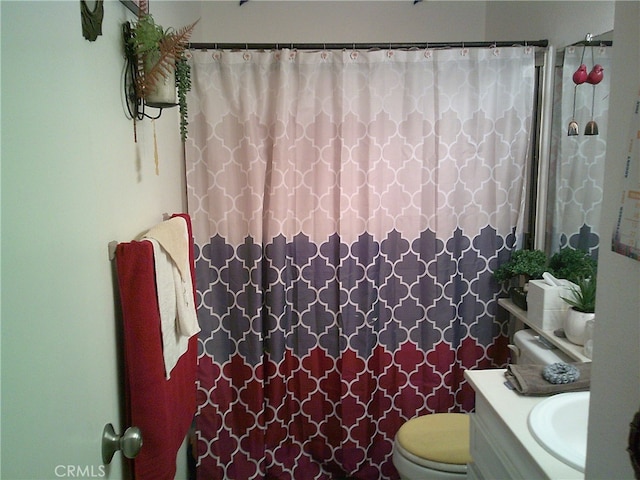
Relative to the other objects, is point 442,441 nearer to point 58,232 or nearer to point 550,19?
point 58,232

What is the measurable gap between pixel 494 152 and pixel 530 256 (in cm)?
50

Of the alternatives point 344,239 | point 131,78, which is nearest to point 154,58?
point 131,78

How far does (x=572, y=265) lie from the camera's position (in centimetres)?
191

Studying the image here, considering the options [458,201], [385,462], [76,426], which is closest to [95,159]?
[76,426]

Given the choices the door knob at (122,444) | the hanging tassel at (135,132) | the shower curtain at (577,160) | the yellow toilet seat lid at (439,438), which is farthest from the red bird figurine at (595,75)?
the door knob at (122,444)

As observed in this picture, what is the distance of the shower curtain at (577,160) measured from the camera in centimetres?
178

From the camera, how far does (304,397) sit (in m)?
2.29

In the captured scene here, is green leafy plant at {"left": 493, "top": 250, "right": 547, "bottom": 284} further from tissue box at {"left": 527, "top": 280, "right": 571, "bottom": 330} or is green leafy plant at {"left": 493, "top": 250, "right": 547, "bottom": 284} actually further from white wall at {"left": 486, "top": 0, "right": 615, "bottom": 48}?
white wall at {"left": 486, "top": 0, "right": 615, "bottom": 48}

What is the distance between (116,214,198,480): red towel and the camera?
Answer: 3.85ft

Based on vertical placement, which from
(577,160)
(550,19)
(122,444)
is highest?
(550,19)

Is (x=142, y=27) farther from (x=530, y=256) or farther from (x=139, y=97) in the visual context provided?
(x=530, y=256)

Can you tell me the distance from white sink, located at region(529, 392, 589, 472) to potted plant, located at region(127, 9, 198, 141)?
134cm

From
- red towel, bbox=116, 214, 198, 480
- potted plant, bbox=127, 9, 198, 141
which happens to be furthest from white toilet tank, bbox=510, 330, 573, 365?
potted plant, bbox=127, 9, 198, 141

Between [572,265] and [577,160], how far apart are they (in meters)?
0.44
